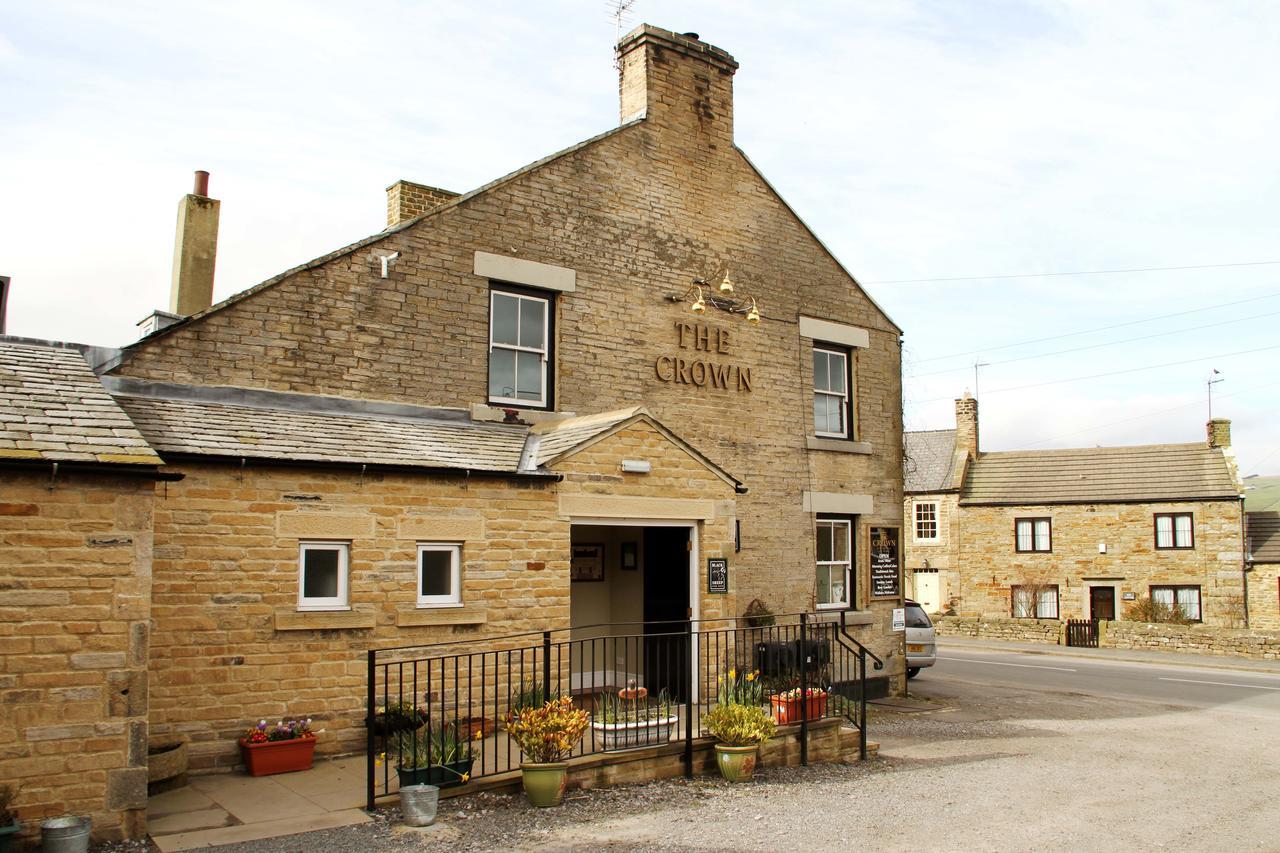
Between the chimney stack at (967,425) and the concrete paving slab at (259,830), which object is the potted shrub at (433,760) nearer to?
the concrete paving slab at (259,830)

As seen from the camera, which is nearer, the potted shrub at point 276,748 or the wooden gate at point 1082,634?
the potted shrub at point 276,748

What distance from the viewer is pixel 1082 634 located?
103 feet

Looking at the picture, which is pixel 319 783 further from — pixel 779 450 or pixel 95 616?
pixel 779 450

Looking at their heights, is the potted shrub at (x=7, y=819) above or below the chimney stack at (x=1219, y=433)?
below

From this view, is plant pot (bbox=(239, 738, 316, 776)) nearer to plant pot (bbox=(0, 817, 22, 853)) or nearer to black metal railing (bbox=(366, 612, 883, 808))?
black metal railing (bbox=(366, 612, 883, 808))

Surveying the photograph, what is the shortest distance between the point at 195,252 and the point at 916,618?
47.1 feet

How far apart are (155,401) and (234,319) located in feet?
4.00

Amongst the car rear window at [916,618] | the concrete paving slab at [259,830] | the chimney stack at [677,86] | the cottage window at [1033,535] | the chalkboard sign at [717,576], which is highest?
the chimney stack at [677,86]

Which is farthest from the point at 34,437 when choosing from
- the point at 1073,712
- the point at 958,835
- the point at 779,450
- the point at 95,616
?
the point at 1073,712

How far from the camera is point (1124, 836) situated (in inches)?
314

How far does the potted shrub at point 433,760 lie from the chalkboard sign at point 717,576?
4.25 meters

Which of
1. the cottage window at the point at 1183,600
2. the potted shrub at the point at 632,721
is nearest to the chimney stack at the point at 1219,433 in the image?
the cottage window at the point at 1183,600

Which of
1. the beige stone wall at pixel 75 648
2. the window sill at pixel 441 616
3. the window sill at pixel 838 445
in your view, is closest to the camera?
the beige stone wall at pixel 75 648

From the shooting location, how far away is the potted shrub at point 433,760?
312 inches
